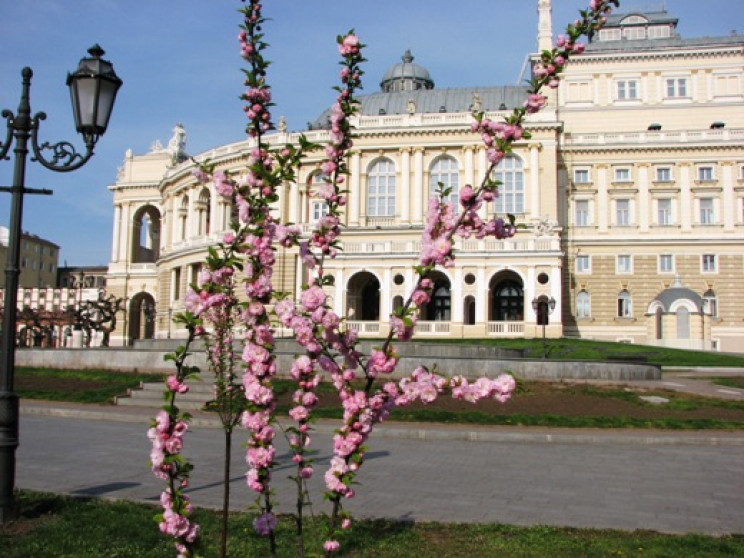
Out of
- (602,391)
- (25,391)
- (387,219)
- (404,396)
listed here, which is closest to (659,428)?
(602,391)

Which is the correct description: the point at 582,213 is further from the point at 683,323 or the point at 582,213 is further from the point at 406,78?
the point at 406,78

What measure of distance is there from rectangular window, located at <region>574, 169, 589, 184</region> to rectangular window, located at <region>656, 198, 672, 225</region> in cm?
641

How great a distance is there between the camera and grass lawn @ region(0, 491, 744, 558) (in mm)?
6316

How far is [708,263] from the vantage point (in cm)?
5688

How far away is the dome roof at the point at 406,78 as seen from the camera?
7475 cm

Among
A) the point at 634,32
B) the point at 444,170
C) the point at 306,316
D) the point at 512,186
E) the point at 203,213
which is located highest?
the point at 634,32

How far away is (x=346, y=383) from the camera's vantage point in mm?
4285

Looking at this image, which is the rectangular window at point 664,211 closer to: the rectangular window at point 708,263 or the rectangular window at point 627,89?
the rectangular window at point 708,263

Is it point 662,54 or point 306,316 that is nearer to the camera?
point 306,316

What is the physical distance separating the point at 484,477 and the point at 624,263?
51820mm

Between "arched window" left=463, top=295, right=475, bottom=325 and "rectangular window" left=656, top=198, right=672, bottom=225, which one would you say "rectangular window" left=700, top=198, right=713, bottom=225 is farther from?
"arched window" left=463, top=295, right=475, bottom=325

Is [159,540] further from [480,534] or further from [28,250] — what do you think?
[28,250]

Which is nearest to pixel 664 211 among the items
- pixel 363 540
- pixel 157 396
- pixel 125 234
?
pixel 157 396

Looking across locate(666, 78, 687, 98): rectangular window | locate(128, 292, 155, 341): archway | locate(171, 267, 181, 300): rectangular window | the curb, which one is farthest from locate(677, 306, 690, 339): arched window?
locate(128, 292, 155, 341): archway
